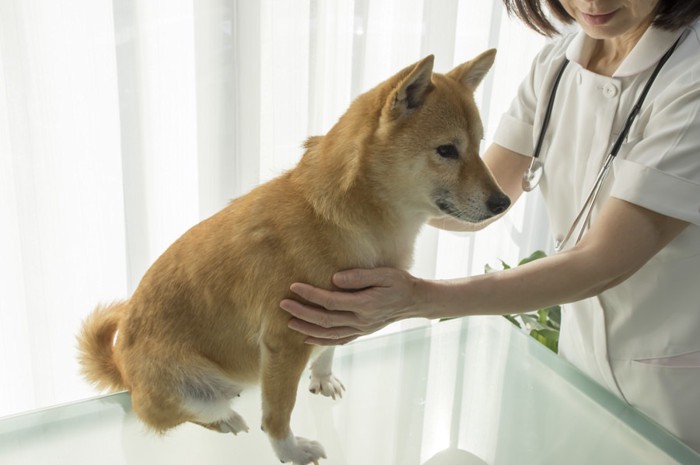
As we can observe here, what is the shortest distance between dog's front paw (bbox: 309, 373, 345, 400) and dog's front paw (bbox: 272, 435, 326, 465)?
0.57 feet

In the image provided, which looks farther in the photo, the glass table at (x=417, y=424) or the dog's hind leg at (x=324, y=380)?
the dog's hind leg at (x=324, y=380)

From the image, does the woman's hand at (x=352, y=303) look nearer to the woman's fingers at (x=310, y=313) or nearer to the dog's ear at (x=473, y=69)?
the woman's fingers at (x=310, y=313)

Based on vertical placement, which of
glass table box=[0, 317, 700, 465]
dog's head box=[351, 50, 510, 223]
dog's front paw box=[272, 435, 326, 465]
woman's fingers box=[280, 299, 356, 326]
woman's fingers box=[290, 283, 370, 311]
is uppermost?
dog's head box=[351, 50, 510, 223]

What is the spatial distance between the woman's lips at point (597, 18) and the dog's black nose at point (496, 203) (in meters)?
0.30

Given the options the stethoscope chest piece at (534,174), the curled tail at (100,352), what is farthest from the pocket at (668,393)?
the curled tail at (100,352)

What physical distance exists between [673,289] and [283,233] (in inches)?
25.1

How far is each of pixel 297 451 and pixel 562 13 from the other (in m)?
0.95

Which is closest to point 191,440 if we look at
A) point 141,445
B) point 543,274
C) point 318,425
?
point 141,445

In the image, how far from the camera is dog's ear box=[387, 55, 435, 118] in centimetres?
83

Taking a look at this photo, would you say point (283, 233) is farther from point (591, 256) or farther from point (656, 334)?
point (656, 334)

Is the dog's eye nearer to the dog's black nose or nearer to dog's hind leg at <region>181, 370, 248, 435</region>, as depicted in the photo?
the dog's black nose

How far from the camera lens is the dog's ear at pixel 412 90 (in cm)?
83

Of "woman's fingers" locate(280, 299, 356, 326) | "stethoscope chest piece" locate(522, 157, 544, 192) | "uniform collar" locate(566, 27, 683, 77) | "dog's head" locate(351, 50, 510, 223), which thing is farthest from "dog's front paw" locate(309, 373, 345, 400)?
"uniform collar" locate(566, 27, 683, 77)

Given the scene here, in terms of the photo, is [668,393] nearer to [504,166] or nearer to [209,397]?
[504,166]
